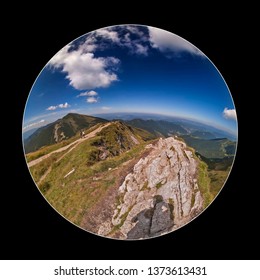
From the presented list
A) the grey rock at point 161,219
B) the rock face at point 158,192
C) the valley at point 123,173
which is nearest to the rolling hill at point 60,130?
the valley at point 123,173

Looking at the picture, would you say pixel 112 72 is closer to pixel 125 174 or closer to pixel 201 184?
pixel 125 174

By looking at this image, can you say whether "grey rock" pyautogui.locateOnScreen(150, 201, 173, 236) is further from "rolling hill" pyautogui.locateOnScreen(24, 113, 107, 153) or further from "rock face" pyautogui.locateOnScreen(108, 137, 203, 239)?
"rolling hill" pyautogui.locateOnScreen(24, 113, 107, 153)

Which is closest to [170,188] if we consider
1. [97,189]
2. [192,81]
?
[97,189]

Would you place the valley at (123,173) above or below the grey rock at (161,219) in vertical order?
above

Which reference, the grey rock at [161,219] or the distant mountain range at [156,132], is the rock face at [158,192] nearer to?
the grey rock at [161,219]

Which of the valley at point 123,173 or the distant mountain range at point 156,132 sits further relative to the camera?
the distant mountain range at point 156,132

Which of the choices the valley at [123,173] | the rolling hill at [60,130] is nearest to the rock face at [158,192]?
the valley at [123,173]

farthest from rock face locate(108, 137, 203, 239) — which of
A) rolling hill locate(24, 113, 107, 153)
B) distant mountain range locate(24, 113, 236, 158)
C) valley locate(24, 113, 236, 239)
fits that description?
rolling hill locate(24, 113, 107, 153)

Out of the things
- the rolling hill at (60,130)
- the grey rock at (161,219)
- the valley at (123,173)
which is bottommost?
the grey rock at (161,219)
